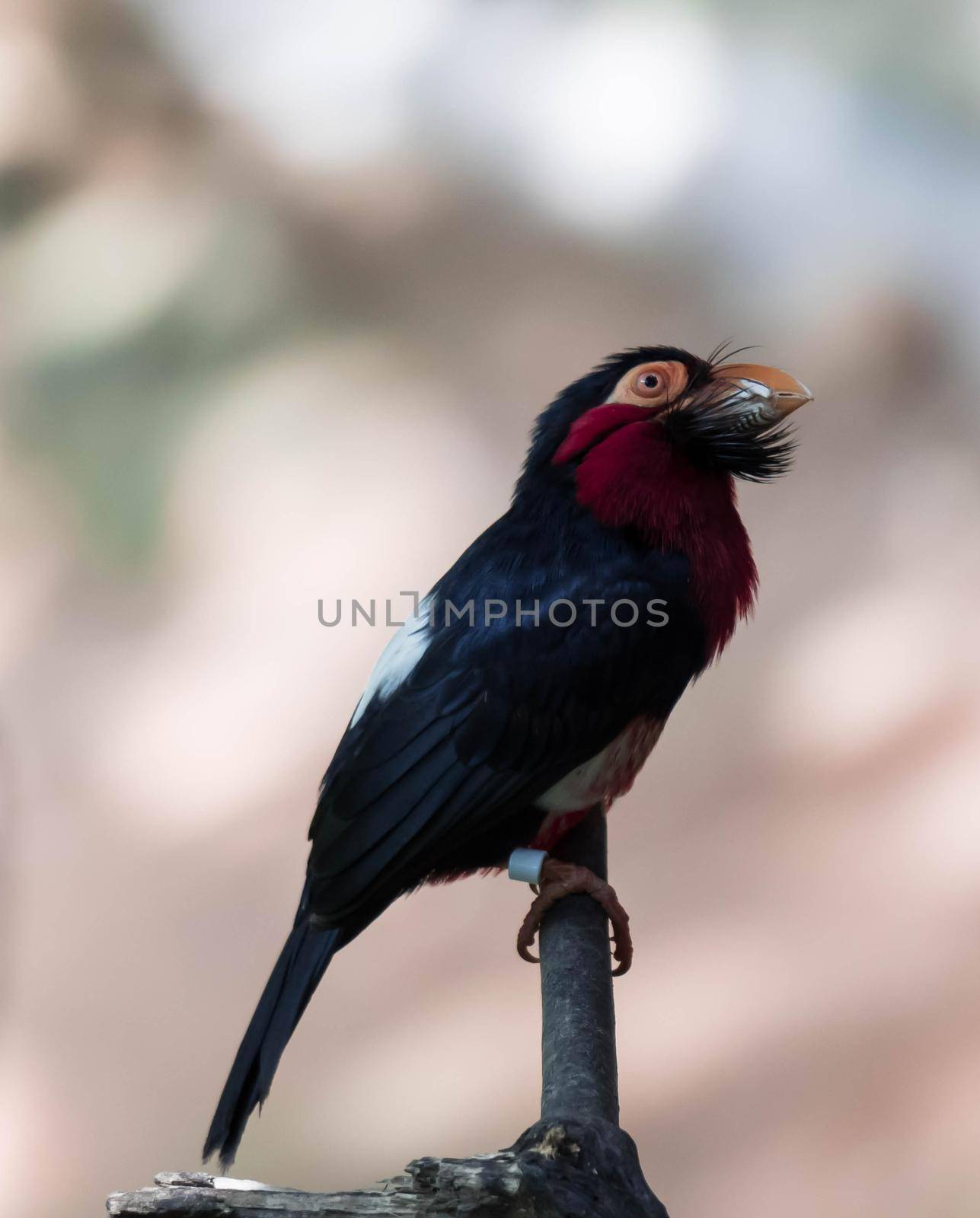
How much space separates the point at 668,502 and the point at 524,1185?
72 centimetres

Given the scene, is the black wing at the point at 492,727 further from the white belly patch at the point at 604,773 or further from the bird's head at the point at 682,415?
the bird's head at the point at 682,415

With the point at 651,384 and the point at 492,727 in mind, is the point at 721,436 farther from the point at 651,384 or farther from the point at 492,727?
the point at 492,727

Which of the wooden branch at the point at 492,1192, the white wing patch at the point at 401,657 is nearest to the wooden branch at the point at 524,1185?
the wooden branch at the point at 492,1192

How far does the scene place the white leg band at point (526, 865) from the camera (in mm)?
1336

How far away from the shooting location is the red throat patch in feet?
4.45

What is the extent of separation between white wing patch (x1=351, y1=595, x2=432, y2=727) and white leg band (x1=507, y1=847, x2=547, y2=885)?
215 millimetres

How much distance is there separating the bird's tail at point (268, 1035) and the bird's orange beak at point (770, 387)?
713 mm

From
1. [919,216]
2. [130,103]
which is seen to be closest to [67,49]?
[130,103]

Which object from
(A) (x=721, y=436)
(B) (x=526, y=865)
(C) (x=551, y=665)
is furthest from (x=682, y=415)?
(B) (x=526, y=865)

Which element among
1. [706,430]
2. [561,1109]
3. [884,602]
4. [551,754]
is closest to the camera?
[561,1109]

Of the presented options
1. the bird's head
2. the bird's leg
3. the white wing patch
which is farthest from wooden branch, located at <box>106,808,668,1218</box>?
the bird's head

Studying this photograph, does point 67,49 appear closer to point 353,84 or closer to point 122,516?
point 353,84

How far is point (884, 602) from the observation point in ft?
8.27

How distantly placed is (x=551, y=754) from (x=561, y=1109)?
36 centimetres
